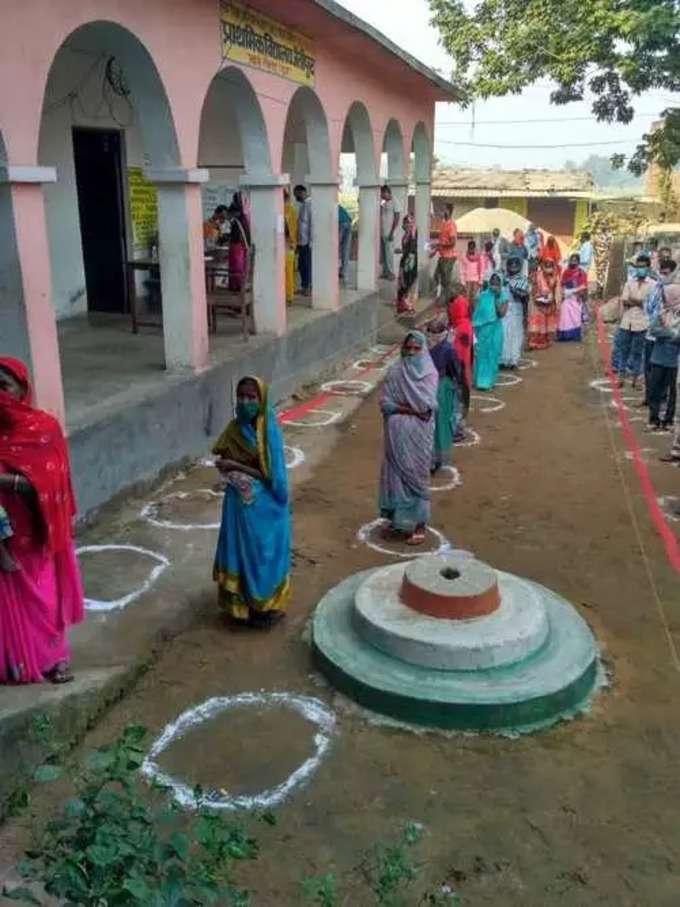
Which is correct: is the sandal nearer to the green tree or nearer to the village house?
the green tree

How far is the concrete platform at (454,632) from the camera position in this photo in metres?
4.63

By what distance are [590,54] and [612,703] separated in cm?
1844

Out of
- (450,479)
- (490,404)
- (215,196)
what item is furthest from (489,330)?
(215,196)

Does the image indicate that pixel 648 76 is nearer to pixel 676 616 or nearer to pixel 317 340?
pixel 317 340

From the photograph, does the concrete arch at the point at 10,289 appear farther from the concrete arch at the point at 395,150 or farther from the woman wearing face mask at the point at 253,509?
the concrete arch at the point at 395,150

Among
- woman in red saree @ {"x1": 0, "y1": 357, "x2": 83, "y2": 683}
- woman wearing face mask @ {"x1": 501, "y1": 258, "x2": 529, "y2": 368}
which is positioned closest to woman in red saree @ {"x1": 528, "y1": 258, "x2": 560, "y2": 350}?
woman wearing face mask @ {"x1": 501, "y1": 258, "x2": 529, "y2": 368}

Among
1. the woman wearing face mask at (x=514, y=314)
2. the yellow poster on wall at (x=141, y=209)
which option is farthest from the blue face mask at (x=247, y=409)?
the woman wearing face mask at (x=514, y=314)

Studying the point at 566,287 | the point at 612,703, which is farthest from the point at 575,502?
the point at 566,287

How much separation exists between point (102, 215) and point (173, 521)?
19.4 feet

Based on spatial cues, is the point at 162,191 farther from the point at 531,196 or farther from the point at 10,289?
the point at 531,196

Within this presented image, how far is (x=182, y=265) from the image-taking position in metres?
8.17

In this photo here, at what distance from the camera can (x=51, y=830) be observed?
1957 millimetres

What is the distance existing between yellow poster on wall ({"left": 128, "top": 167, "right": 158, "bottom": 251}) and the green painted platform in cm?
809

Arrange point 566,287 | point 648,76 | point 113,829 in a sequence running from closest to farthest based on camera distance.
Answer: point 113,829, point 566,287, point 648,76
